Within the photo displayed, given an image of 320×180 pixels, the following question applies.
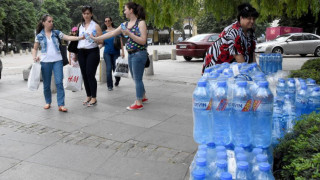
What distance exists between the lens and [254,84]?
264 centimetres

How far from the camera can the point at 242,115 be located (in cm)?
250

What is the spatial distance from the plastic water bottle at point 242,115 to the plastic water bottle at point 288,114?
2.33 feet

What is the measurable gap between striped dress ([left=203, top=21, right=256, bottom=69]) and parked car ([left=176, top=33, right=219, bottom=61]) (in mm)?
13280

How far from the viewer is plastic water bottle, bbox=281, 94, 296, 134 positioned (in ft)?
10.1

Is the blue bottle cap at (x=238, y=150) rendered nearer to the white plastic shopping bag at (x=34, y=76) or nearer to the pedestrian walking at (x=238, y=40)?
the pedestrian walking at (x=238, y=40)

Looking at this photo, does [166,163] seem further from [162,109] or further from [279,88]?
[162,109]

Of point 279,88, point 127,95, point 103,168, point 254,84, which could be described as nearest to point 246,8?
point 279,88

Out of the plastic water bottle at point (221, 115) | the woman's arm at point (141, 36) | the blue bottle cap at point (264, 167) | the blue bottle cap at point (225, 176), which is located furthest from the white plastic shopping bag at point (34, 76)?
the blue bottle cap at point (264, 167)

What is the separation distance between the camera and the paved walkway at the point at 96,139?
12.8 feet

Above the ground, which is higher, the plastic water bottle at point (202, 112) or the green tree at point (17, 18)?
the green tree at point (17, 18)

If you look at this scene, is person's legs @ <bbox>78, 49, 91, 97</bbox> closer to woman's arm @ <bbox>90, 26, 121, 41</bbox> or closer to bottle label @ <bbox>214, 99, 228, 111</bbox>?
woman's arm @ <bbox>90, 26, 121, 41</bbox>

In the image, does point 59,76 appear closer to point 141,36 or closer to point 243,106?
point 141,36

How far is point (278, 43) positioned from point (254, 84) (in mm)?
20158

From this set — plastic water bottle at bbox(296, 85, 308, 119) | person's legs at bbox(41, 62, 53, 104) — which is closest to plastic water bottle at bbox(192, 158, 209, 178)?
plastic water bottle at bbox(296, 85, 308, 119)
